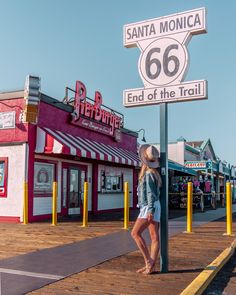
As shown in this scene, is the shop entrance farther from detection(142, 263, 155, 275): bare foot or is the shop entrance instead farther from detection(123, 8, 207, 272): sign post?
detection(142, 263, 155, 275): bare foot

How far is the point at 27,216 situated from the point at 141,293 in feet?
30.4

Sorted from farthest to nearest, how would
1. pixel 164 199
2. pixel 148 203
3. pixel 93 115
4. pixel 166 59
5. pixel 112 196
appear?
pixel 112 196, pixel 93 115, pixel 166 59, pixel 164 199, pixel 148 203

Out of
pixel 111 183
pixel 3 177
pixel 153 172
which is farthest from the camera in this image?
pixel 111 183

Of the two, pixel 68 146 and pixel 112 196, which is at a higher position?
pixel 68 146

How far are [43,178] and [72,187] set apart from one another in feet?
7.46

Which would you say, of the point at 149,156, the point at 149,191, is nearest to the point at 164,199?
the point at 149,191

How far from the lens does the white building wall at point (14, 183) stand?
563 inches

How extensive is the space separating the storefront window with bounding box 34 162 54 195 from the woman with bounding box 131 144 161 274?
30.4ft

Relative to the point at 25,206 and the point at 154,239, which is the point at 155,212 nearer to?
the point at 154,239

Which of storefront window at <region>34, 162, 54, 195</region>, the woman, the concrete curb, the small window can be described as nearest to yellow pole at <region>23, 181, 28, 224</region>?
storefront window at <region>34, 162, 54, 195</region>

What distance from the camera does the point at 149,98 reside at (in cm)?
666

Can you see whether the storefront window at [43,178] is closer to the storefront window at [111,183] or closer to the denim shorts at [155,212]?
the storefront window at [111,183]

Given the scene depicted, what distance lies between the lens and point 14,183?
14.5 m

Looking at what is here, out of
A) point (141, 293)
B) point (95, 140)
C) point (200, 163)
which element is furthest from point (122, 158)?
point (141, 293)
